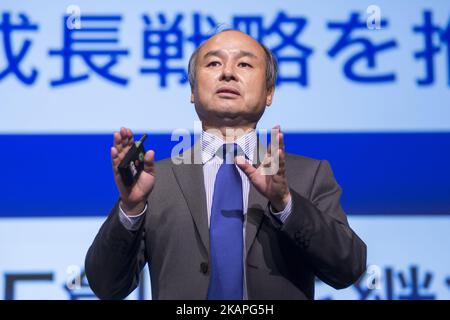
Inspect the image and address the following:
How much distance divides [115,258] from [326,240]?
1.57 feet

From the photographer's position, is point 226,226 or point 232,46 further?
point 232,46

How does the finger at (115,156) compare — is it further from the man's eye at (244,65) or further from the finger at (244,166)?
the man's eye at (244,65)

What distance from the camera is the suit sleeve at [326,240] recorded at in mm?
1485

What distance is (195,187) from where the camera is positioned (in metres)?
1.67

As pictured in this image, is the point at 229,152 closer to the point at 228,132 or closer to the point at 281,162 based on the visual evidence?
the point at 228,132

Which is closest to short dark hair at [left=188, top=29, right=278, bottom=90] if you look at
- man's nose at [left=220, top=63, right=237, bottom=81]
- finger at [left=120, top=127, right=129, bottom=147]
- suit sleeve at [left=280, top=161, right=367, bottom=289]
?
man's nose at [left=220, top=63, right=237, bottom=81]

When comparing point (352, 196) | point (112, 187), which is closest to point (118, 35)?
point (112, 187)

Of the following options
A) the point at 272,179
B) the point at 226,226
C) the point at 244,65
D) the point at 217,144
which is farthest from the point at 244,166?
the point at 244,65

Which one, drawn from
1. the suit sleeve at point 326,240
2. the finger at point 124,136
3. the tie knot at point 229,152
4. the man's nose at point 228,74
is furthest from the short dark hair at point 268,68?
the finger at point 124,136

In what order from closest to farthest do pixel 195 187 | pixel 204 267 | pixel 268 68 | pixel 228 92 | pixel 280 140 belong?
pixel 280 140 < pixel 204 267 < pixel 195 187 < pixel 228 92 < pixel 268 68

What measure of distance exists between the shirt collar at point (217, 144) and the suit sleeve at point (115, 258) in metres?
0.26
